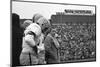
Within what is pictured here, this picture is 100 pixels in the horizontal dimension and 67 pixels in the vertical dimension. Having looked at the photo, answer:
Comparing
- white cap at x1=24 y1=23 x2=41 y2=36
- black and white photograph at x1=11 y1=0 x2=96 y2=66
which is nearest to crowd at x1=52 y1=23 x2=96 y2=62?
black and white photograph at x1=11 y1=0 x2=96 y2=66

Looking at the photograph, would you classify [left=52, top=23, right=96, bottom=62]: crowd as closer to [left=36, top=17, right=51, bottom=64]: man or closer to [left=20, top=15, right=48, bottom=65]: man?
[left=36, top=17, right=51, bottom=64]: man

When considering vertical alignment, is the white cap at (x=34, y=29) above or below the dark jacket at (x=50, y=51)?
above

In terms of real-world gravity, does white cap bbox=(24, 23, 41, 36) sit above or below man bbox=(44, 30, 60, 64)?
above

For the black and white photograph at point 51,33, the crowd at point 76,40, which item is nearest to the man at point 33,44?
the black and white photograph at point 51,33

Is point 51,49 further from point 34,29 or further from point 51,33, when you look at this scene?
point 34,29

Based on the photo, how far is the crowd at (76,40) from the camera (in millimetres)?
2166

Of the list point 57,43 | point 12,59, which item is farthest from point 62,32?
point 12,59

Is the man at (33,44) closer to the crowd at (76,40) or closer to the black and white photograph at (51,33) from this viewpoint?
the black and white photograph at (51,33)

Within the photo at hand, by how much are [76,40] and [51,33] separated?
34cm

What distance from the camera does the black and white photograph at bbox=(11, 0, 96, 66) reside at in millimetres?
1982

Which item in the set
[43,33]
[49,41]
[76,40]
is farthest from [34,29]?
[76,40]

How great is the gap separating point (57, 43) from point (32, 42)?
0.31m

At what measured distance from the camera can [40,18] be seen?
81.6 inches

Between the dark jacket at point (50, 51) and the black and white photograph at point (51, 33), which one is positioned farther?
the dark jacket at point (50, 51)
